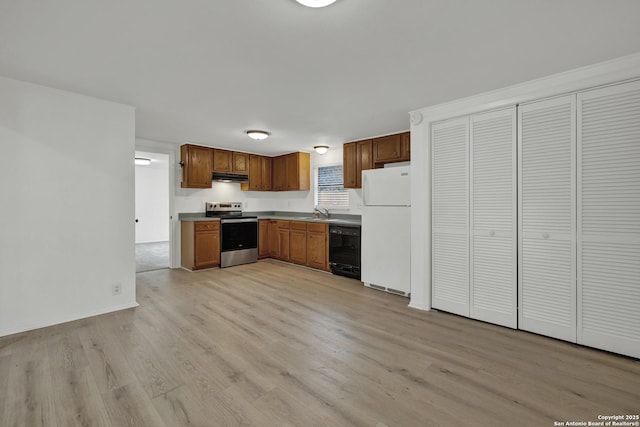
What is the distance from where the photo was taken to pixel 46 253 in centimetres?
286

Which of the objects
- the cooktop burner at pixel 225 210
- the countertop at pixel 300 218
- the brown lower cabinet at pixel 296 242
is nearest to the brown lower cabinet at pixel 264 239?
the brown lower cabinet at pixel 296 242

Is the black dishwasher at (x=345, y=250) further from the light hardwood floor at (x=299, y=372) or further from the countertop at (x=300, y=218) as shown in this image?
the light hardwood floor at (x=299, y=372)

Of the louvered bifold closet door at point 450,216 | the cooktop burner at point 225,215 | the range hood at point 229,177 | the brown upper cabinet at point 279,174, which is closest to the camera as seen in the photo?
the louvered bifold closet door at point 450,216

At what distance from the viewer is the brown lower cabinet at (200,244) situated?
203 inches

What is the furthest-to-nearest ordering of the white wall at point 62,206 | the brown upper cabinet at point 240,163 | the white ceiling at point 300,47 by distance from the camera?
the brown upper cabinet at point 240,163
the white wall at point 62,206
the white ceiling at point 300,47

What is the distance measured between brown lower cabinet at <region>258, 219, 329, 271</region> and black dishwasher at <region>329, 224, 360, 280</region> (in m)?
0.16

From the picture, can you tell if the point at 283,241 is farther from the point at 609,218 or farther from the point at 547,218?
the point at 609,218

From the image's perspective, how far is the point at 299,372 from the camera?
6.95ft

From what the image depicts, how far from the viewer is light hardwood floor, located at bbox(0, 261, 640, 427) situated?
1.70 m

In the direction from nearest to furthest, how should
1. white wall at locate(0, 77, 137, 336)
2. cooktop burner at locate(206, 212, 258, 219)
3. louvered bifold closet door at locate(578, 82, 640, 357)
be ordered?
louvered bifold closet door at locate(578, 82, 640, 357)
white wall at locate(0, 77, 137, 336)
cooktop burner at locate(206, 212, 258, 219)

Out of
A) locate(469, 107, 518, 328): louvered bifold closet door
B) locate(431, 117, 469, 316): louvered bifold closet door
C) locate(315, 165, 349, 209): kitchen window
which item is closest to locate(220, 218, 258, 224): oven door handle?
locate(315, 165, 349, 209): kitchen window

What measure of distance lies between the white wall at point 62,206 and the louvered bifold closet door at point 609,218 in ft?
15.3

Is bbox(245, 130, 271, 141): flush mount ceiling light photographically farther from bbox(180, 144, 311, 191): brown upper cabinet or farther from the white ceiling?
bbox(180, 144, 311, 191): brown upper cabinet

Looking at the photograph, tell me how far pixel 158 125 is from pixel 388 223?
3.64 m
